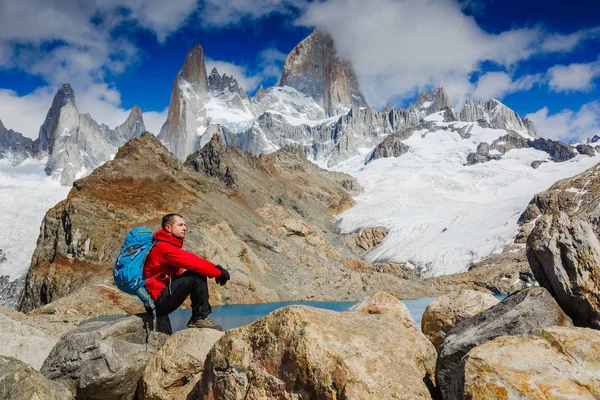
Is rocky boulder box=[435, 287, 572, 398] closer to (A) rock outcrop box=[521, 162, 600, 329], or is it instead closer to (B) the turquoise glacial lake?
(A) rock outcrop box=[521, 162, 600, 329]

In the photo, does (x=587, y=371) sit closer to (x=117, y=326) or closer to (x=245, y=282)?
(x=117, y=326)

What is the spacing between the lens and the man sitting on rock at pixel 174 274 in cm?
772

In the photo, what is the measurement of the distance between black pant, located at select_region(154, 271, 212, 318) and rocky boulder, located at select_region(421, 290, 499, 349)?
15.8 feet

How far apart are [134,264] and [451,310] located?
644cm

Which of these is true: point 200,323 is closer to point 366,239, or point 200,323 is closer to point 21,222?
point 21,222

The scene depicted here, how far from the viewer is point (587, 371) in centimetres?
448

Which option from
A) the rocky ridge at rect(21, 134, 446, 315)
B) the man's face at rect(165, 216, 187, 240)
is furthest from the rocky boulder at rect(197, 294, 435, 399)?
the rocky ridge at rect(21, 134, 446, 315)

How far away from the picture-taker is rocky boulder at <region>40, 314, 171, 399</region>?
711 centimetres

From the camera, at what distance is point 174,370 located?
286 inches

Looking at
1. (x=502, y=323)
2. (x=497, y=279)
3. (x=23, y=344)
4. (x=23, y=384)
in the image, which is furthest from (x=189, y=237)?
(x=497, y=279)

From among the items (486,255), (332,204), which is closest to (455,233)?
(486,255)

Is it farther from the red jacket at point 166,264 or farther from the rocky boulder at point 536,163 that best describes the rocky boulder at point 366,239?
the rocky boulder at point 536,163

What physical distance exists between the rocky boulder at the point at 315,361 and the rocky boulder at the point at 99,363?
1631mm

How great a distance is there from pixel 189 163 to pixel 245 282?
50256 millimetres
